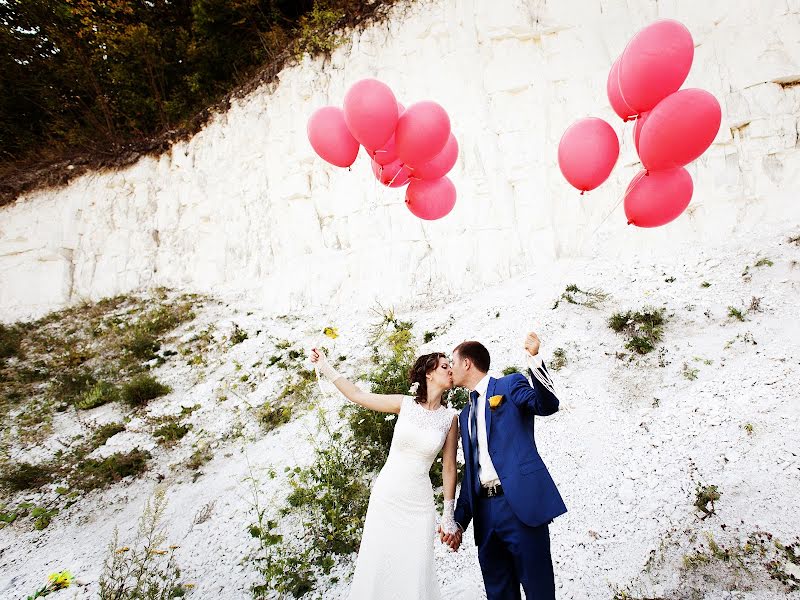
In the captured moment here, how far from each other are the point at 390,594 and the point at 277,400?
422 cm

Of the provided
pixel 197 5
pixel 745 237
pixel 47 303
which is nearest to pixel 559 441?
pixel 745 237

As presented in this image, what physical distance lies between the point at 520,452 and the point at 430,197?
2.75 metres

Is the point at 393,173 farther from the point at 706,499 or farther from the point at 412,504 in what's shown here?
the point at 706,499

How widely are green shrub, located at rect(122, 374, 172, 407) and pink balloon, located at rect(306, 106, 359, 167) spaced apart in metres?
5.27

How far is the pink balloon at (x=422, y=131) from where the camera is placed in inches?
138

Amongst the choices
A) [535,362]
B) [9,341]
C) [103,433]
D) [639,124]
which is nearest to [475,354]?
[535,362]

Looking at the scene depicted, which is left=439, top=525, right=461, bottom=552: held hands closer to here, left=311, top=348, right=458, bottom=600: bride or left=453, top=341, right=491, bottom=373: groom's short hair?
left=311, top=348, right=458, bottom=600: bride

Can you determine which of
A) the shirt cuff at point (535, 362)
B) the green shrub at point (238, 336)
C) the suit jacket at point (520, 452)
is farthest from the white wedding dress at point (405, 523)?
the green shrub at point (238, 336)

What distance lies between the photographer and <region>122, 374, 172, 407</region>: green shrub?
6836mm

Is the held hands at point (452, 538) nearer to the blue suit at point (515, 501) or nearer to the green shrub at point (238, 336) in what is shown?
the blue suit at point (515, 501)

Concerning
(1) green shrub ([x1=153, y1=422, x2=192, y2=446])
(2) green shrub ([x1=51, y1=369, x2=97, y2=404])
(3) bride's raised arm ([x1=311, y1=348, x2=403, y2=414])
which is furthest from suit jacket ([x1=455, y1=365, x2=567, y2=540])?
(2) green shrub ([x1=51, y1=369, x2=97, y2=404])

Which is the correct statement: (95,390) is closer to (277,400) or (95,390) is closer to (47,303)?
(277,400)

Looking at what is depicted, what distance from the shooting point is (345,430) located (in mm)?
5039

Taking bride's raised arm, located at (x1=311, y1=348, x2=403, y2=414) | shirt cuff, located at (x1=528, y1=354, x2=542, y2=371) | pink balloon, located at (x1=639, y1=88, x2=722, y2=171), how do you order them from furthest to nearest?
pink balloon, located at (x1=639, y1=88, x2=722, y2=171), bride's raised arm, located at (x1=311, y1=348, x2=403, y2=414), shirt cuff, located at (x1=528, y1=354, x2=542, y2=371)
